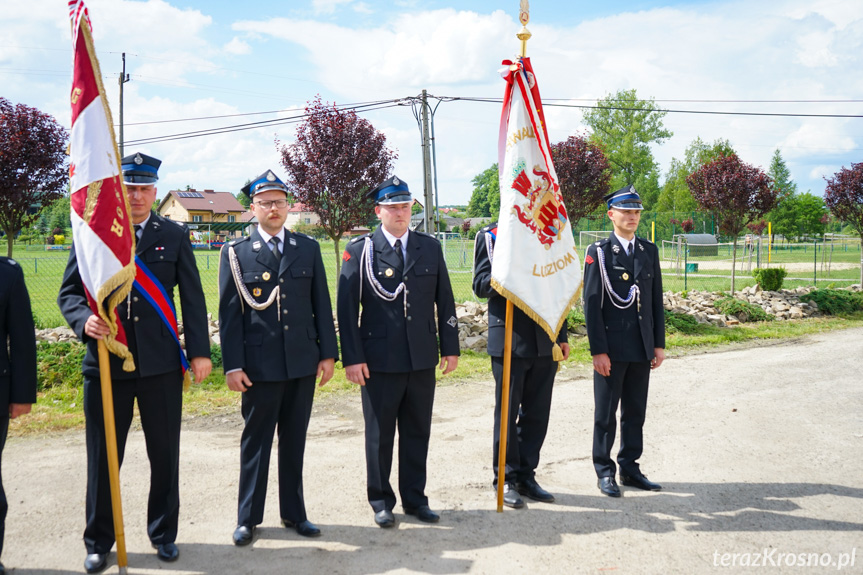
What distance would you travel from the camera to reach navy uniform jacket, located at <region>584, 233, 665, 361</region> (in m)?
4.86

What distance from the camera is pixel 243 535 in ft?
12.8

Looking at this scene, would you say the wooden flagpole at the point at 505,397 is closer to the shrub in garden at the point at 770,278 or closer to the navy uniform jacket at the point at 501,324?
the navy uniform jacket at the point at 501,324

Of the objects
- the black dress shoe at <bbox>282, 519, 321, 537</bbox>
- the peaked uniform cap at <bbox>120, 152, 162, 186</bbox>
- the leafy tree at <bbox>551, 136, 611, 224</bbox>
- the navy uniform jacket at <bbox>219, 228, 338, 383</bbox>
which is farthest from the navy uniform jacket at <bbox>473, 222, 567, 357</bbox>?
the leafy tree at <bbox>551, 136, 611, 224</bbox>

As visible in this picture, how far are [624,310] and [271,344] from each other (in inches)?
100.0

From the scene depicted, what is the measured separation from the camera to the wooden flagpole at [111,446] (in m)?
3.42

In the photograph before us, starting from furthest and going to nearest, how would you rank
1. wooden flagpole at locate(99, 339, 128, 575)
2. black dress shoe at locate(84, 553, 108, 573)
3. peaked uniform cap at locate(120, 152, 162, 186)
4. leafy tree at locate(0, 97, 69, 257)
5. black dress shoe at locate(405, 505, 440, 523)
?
leafy tree at locate(0, 97, 69, 257), black dress shoe at locate(405, 505, 440, 523), peaked uniform cap at locate(120, 152, 162, 186), black dress shoe at locate(84, 553, 108, 573), wooden flagpole at locate(99, 339, 128, 575)

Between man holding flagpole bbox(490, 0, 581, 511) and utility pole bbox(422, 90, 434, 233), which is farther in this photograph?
utility pole bbox(422, 90, 434, 233)

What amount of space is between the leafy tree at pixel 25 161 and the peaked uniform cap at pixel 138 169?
6.60 metres

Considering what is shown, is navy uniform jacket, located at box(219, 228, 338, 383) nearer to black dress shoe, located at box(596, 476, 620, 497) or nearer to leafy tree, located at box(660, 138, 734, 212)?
black dress shoe, located at box(596, 476, 620, 497)

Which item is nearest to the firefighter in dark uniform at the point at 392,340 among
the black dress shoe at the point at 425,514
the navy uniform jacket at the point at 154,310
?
the black dress shoe at the point at 425,514

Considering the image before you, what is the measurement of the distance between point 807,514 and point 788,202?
60556 mm

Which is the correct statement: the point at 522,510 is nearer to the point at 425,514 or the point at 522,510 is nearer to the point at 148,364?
the point at 425,514

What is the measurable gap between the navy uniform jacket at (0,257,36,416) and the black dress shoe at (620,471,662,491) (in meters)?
3.86

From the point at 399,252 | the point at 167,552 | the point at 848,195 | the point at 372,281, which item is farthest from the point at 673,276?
the point at 167,552
